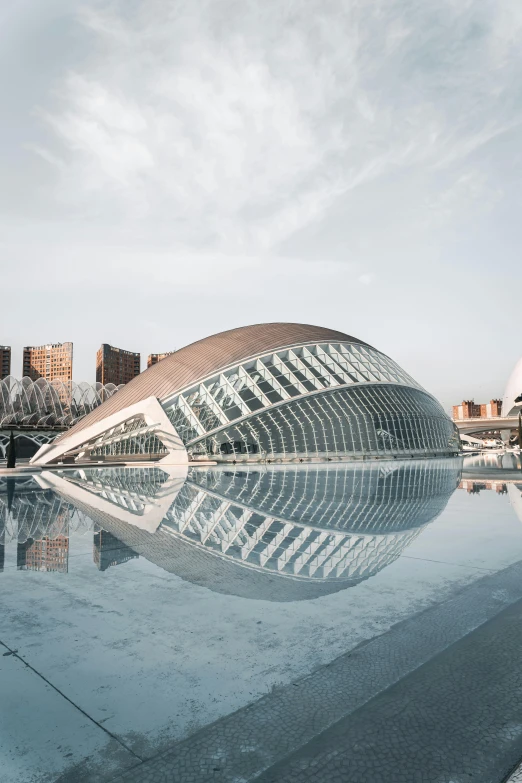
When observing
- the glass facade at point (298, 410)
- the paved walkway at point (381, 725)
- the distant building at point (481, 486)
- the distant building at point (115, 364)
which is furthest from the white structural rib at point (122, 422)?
the distant building at point (115, 364)

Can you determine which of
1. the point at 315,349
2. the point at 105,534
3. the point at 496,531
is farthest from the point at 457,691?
the point at 315,349

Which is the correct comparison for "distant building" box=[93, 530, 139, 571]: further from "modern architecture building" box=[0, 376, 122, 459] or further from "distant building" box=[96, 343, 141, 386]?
"distant building" box=[96, 343, 141, 386]

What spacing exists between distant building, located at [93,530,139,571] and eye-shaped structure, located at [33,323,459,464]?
2641 cm

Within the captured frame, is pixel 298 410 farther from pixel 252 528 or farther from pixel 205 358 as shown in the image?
pixel 252 528

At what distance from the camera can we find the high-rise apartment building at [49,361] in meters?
149

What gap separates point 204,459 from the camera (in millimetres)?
35500

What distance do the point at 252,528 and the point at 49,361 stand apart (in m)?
154

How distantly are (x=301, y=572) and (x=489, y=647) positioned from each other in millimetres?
2469

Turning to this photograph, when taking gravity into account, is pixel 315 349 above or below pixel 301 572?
above

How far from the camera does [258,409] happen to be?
35.6 m

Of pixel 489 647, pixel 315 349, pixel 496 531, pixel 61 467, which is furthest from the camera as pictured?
pixel 315 349

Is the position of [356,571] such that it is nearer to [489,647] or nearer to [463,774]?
[489,647]

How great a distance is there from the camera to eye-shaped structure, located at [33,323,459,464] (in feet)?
116

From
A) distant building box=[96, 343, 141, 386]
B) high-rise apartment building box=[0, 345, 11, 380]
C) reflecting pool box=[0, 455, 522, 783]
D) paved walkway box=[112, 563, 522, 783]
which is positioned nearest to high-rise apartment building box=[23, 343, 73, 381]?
distant building box=[96, 343, 141, 386]
